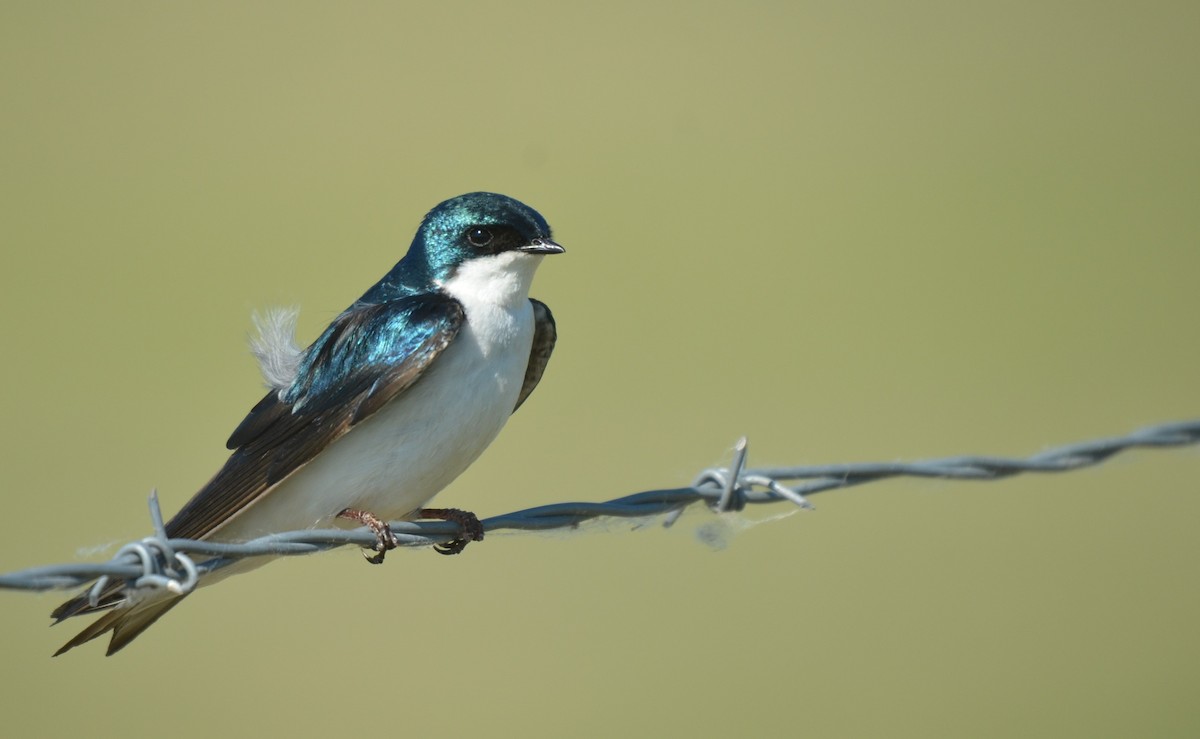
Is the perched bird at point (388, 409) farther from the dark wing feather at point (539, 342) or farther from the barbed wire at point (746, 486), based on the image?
the barbed wire at point (746, 486)

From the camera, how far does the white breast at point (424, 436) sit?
3486 millimetres

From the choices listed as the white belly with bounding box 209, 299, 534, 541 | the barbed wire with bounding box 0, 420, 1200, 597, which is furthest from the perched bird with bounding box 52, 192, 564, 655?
the barbed wire with bounding box 0, 420, 1200, 597

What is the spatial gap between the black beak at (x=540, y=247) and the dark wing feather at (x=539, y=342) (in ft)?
0.45

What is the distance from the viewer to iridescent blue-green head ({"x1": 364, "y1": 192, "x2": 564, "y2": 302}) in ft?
12.3

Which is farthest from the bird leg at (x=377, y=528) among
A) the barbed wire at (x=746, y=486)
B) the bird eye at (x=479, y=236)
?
the bird eye at (x=479, y=236)

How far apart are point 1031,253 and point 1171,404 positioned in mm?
2680

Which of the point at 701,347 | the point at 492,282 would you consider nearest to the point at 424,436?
the point at 492,282

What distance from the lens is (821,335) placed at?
32.8 feet

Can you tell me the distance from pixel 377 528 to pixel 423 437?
9.5 inches

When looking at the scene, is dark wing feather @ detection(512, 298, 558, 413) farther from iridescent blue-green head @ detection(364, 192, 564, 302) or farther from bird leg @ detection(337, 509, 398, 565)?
bird leg @ detection(337, 509, 398, 565)

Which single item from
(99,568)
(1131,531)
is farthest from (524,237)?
(1131,531)

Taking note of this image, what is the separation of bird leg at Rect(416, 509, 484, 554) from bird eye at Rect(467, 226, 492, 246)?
680 mm

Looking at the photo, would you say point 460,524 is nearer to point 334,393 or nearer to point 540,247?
point 334,393

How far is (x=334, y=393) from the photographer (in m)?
3.51
